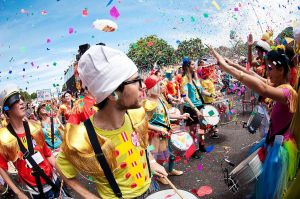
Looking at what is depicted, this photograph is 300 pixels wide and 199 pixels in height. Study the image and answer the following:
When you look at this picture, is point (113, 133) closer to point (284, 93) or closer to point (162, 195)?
point (162, 195)

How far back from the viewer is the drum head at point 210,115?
7.11 m

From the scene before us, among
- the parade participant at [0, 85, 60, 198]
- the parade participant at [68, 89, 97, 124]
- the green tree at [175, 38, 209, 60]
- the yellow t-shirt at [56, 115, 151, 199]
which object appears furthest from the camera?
the green tree at [175, 38, 209, 60]

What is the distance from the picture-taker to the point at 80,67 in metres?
1.91

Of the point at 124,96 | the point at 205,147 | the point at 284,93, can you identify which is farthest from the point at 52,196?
the point at 205,147

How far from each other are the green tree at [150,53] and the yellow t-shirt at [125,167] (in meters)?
71.5

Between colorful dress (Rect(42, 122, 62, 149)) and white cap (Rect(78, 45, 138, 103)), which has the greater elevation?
white cap (Rect(78, 45, 138, 103))

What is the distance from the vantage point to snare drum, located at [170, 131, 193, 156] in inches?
213

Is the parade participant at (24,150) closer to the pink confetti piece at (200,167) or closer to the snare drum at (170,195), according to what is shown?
the snare drum at (170,195)

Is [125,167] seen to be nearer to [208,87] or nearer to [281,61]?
[281,61]

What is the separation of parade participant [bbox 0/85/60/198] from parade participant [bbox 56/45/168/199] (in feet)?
4.15

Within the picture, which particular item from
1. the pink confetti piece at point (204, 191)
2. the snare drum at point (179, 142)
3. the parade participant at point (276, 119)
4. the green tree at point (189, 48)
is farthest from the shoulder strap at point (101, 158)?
the green tree at point (189, 48)

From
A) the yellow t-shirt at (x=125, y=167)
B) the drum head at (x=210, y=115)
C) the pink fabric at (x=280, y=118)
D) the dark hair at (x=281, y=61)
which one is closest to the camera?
the yellow t-shirt at (x=125, y=167)

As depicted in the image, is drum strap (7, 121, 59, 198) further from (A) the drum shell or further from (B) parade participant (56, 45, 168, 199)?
(A) the drum shell

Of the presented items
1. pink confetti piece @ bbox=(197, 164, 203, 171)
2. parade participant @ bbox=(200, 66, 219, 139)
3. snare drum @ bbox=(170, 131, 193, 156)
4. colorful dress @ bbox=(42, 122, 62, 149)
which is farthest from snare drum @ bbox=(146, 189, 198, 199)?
parade participant @ bbox=(200, 66, 219, 139)
